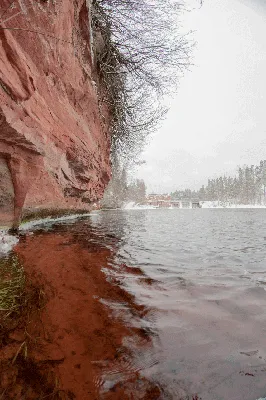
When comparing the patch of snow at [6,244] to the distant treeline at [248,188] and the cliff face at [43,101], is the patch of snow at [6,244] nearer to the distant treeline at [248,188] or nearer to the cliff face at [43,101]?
the cliff face at [43,101]

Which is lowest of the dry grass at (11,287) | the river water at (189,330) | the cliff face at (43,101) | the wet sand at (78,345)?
the river water at (189,330)

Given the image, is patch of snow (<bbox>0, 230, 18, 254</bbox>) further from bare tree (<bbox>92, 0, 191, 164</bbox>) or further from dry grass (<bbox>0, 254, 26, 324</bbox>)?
bare tree (<bbox>92, 0, 191, 164</bbox>)

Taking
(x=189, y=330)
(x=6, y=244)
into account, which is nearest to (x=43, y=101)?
(x=6, y=244)

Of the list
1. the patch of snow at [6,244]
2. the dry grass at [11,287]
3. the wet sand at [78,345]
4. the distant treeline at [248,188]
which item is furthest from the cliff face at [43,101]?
the distant treeline at [248,188]

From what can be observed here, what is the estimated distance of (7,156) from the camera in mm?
4055

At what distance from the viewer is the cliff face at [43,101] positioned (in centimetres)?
339

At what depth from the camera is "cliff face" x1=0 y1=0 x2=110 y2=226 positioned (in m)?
3.39

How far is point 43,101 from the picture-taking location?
178 inches

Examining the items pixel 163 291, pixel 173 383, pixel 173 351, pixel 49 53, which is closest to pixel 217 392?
pixel 173 383

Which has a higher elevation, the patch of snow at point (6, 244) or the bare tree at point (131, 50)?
the bare tree at point (131, 50)

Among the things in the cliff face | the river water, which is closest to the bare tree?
the cliff face

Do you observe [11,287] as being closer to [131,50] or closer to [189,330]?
[189,330]

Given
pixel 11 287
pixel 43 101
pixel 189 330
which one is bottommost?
pixel 189 330

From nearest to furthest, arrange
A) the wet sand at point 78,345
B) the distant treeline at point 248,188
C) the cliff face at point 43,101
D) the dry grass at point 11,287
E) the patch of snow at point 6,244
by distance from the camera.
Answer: the wet sand at point 78,345 < the dry grass at point 11,287 < the cliff face at point 43,101 < the patch of snow at point 6,244 < the distant treeline at point 248,188
